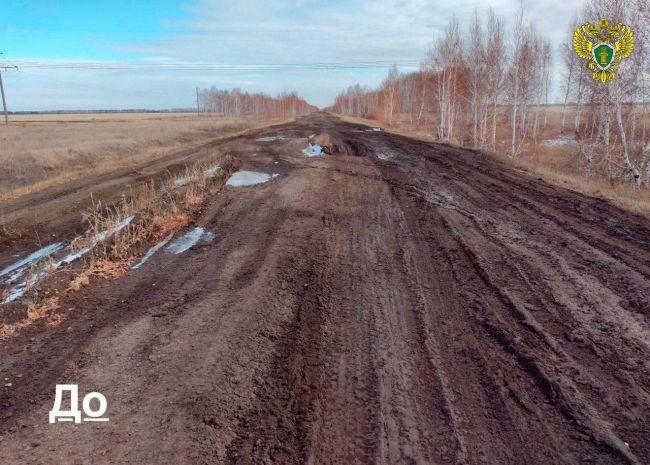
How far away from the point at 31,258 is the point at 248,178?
275 inches

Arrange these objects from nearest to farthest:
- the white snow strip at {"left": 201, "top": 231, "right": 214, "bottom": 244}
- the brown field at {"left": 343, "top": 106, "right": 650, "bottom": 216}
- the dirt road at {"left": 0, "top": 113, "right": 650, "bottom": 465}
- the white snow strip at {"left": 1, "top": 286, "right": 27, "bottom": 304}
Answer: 1. the dirt road at {"left": 0, "top": 113, "right": 650, "bottom": 465}
2. the white snow strip at {"left": 1, "top": 286, "right": 27, "bottom": 304}
3. the white snow strip at {"left": 201, "top": 231, "right": 214, "bottom": 244}
4. the brown field at {"left": 343, "top": 106, "right": 650, "bottom": 216}

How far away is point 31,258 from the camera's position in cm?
770

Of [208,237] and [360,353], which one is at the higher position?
[208,237]

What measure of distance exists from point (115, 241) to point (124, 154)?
1994 cm

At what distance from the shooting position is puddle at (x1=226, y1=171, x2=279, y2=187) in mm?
12998

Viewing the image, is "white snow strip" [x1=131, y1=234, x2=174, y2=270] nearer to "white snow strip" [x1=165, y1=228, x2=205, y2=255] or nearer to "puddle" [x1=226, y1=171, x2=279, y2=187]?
"white snow strip" [x1=165, y1=228, x2=205, y2=255]

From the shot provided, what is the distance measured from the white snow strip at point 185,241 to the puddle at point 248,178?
4.49m

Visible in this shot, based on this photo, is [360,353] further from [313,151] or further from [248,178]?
[313,151]

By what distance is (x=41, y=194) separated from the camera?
12969 mm

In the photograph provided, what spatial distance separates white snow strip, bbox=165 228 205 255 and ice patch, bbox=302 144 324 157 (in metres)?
10.7

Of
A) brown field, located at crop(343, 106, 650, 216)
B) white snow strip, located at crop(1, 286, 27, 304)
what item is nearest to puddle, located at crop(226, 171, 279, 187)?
white snow strip, located at crop(1, 286, 27, 304)

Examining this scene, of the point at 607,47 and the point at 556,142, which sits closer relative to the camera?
the point at 607,47

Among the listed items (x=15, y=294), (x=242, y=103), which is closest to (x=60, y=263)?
(x=15, y=294)

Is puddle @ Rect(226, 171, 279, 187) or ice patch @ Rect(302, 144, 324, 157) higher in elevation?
ice patch @ Rect(302, 144, 324, 157)
